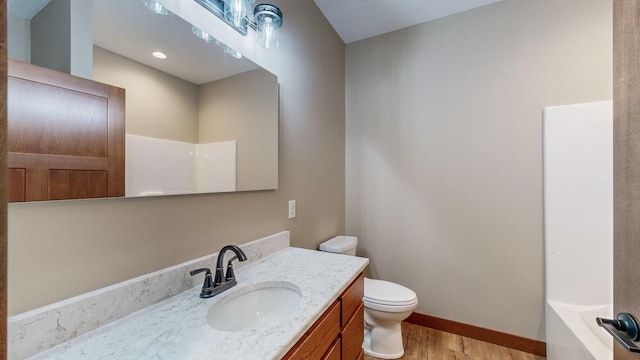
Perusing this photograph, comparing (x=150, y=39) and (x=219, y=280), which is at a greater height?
(x=150, y=39)

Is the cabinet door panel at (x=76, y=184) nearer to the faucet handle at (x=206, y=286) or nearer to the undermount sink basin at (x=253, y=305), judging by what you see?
the faucet handle at (x=206, y=286)

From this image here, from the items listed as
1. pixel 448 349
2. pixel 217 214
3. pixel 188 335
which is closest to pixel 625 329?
pixel 188 335

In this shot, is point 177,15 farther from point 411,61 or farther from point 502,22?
point 502,22

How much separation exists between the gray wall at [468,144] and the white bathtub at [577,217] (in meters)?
0.09

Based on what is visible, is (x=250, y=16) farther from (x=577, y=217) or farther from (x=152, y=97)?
(x=577, y=217)

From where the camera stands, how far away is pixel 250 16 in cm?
125

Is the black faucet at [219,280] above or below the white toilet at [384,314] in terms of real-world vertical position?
above

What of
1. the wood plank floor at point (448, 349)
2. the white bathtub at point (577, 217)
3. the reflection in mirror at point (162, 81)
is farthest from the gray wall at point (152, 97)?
the white bathtub at point (577, 217)

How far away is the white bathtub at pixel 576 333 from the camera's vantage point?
49.0 inches

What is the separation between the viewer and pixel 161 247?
3.01ft

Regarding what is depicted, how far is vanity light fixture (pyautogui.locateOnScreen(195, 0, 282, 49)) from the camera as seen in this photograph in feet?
3.68

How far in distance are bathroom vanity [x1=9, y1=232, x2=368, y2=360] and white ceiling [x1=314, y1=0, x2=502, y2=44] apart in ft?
6.60

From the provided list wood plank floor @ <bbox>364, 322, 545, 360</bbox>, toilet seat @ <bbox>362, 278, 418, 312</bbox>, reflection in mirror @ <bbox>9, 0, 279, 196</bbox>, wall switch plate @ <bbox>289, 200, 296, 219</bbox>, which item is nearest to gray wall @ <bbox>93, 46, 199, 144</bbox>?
reflection in mirror @ <bbox>9, 0, 279, 196</bbox>

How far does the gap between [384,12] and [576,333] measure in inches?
98.5
